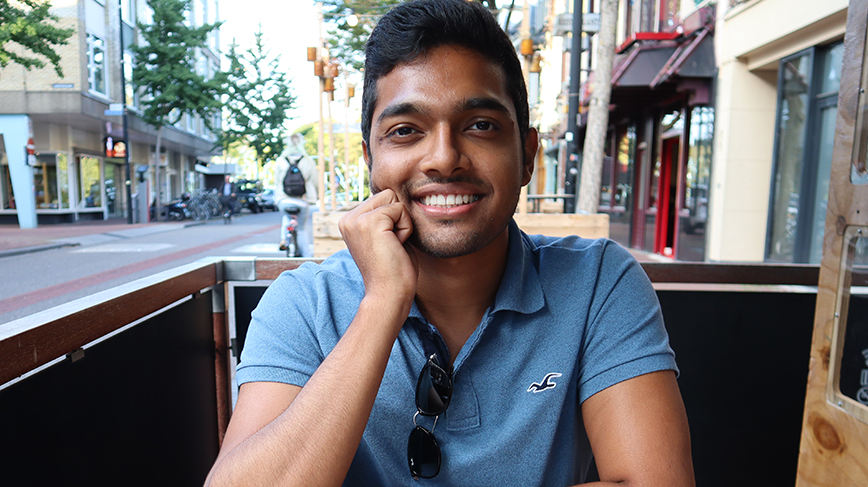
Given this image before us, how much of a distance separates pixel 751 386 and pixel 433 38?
1948 mm

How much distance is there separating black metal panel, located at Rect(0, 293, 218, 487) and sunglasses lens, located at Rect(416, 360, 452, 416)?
775 mm

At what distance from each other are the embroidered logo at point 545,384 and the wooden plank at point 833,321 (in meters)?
0.99

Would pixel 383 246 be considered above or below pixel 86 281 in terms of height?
above

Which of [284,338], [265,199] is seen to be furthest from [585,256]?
[265,199]

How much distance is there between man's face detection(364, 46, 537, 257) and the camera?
1.41 meters

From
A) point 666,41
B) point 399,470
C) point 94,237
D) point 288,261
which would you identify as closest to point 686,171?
point 666,41

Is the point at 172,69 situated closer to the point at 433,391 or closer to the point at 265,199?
the point at 265,199

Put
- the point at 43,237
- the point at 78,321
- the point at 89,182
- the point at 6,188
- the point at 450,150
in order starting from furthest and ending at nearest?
the point at 89,182 → the point at 43,237 → the point at 6,188 → the point at 450,150 → the point at 78,321

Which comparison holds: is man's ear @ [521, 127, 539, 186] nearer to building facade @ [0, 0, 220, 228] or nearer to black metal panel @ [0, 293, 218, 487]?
black metal panel @ [0, 293, 218, 487]

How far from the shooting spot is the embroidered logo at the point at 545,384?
4.43ft

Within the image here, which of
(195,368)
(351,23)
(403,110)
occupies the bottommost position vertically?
(195,368)

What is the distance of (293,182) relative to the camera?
27.7ft

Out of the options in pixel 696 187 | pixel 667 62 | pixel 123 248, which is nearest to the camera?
pixel 696 187

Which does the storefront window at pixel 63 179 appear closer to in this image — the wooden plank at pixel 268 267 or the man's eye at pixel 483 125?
the wooden plank at pixel 268 267
